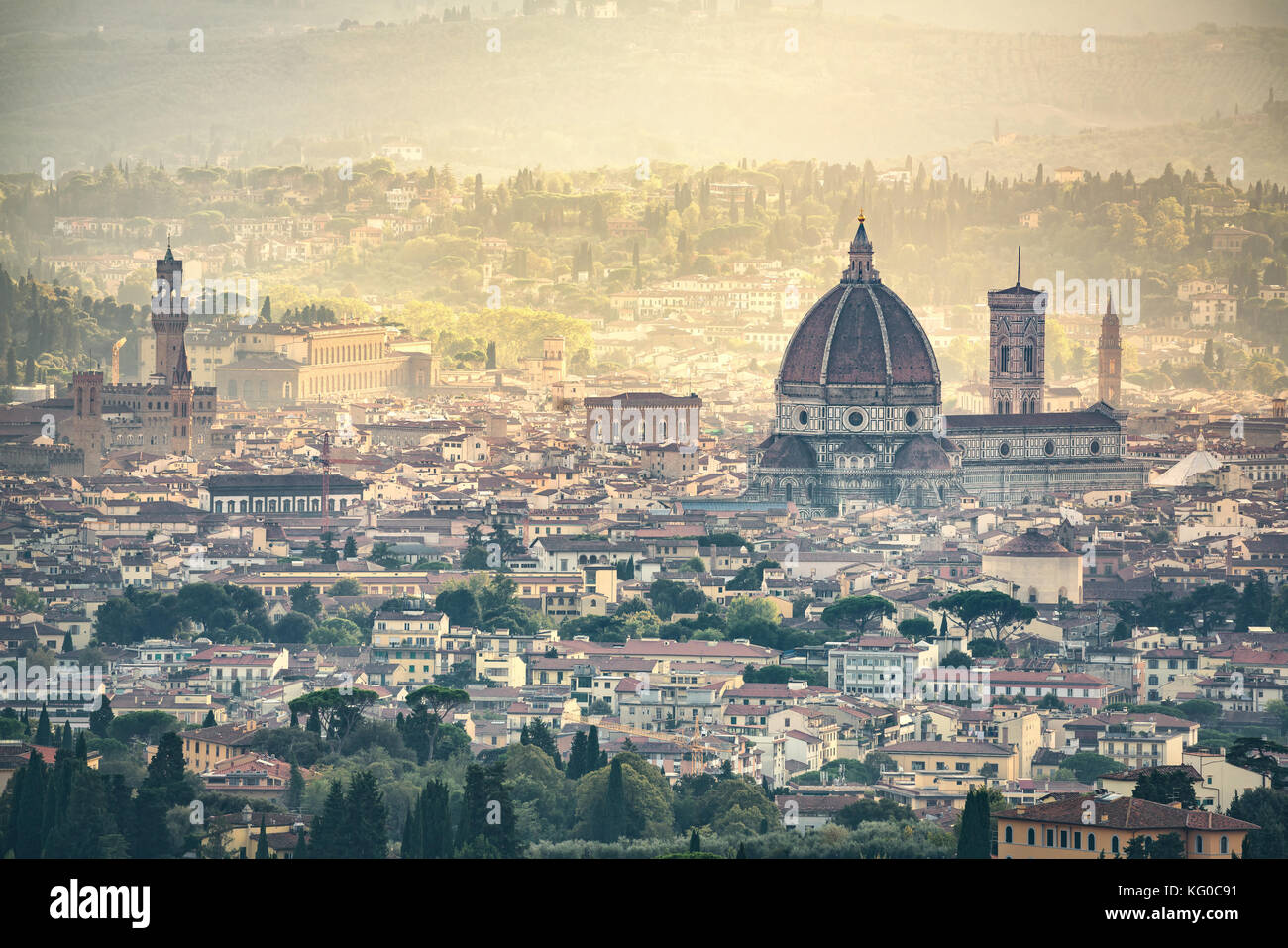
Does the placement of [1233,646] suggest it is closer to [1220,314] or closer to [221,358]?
[221,358]

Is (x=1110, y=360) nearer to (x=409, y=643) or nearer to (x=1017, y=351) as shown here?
(x=1017, y=351)

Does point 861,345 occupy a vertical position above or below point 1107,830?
above

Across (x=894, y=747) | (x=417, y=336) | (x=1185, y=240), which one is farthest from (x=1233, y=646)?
(x=1185, y=240)

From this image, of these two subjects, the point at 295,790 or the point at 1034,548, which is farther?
the point at 1034,548

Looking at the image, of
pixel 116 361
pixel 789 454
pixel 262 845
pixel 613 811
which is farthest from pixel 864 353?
pixel 262 845

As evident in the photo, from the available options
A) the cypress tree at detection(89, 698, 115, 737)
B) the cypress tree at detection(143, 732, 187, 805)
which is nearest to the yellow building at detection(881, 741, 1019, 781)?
the cypress tree at detection(143, 732, 187, 805)

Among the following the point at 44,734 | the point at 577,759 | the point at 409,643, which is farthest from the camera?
the point at 409,643

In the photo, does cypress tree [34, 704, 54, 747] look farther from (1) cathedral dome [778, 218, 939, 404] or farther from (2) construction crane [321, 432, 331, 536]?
(1) cathedral dome [778, 218, 939, 404]
